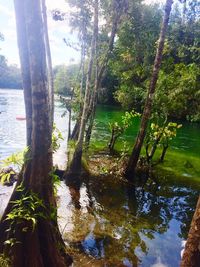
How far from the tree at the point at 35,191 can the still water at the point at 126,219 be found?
1.60 m

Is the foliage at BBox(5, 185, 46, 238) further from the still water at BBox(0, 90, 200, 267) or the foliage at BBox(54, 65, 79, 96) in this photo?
the foliage at BBox(54, 65, 79, 96)

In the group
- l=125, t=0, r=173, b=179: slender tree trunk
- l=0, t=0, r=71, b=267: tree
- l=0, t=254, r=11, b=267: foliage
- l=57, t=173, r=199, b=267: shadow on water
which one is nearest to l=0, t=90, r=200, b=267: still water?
l=57, t=173, r=199, b=267: shadow on water

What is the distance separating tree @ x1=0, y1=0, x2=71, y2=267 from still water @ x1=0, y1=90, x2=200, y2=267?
63.0 inches

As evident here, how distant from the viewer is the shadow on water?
7.82m

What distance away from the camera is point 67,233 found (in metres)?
8.49

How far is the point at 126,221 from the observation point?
9.92 m

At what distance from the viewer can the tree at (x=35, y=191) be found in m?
5.55

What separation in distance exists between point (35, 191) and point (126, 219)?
5.02 meters

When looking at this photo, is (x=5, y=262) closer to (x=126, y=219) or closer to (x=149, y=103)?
(x=126, y=219)

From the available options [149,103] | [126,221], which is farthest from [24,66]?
[149,103]

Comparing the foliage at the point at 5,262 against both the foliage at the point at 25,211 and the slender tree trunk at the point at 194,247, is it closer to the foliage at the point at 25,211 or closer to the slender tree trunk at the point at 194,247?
the foliage at the point at 25,211

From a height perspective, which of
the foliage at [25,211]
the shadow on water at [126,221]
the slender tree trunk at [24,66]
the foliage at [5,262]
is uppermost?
the slender tree trunk at [24,66]

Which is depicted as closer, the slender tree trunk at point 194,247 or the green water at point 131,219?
the slender tree trunk at point 194,247

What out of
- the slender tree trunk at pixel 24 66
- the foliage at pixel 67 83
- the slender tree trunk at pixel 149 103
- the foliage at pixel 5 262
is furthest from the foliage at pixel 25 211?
the foliage at pixel 67 83
